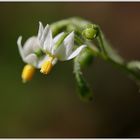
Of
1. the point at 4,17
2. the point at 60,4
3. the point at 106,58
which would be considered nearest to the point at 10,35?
the point at 4,17

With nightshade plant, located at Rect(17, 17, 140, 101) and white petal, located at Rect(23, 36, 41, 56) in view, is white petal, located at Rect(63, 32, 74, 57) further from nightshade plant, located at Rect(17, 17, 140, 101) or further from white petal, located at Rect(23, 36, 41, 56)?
white petal, located at Rect(23, 36, 41, 56)

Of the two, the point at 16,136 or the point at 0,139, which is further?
the point at 16,136

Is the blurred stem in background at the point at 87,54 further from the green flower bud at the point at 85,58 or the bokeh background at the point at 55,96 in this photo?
the bokeh background at the point at 55,96

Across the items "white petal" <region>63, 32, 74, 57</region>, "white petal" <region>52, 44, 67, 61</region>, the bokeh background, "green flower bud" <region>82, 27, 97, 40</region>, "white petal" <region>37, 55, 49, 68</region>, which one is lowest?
the bokeh background

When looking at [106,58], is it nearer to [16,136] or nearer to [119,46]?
[16,136]

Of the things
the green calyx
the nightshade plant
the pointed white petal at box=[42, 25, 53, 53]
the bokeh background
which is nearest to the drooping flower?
the nightshade plant

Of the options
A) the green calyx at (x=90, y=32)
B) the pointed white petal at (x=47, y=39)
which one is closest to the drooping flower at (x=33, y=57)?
the pointed white petal at (x=47, y=39)

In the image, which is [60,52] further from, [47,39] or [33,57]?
[33,57]
